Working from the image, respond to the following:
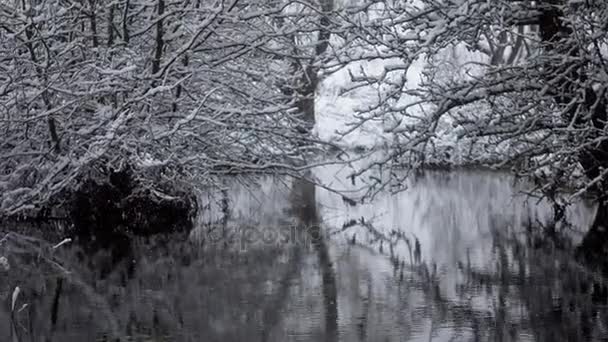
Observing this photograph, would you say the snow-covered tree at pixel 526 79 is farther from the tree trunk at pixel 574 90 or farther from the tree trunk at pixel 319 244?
the tree trunk at pixel 319 244

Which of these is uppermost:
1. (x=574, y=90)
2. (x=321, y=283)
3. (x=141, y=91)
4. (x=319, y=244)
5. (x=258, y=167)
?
(x=141, y=91)

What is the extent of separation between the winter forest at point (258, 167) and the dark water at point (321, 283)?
5 cm

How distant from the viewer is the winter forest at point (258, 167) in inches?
376

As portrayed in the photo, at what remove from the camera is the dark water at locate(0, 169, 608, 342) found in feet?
26.6

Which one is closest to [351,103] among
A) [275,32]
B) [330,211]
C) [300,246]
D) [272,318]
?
[330,211]

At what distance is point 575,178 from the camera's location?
52.2ft

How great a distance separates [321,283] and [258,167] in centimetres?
606

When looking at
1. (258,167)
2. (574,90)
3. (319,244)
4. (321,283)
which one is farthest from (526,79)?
(321,283)

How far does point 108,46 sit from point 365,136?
68.2 ft

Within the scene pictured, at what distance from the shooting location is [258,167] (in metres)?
16.3

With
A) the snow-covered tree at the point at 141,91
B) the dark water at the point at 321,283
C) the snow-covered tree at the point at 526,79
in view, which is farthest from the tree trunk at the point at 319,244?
the snow-covered tree at the point at 526,79

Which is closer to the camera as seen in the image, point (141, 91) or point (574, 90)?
point (574, 90)

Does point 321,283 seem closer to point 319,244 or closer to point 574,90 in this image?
point 319,244

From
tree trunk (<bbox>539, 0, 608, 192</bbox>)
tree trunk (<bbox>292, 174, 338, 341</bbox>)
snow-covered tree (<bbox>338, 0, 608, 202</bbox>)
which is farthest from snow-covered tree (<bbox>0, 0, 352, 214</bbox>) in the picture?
tree trunk (<bbox>539, 0, 608, 192</bbox>)
